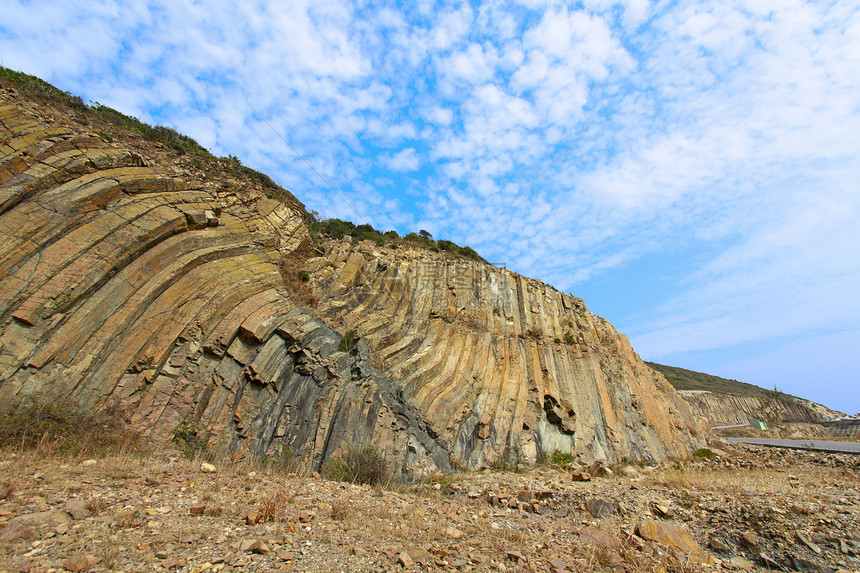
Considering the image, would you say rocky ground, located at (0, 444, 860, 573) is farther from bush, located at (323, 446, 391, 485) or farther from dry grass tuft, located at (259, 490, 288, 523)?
bush, located at (323, 446, 391, 485)

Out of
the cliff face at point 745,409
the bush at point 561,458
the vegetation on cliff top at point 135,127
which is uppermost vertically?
the cliff face at point 745,409

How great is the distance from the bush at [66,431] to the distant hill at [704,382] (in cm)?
8741

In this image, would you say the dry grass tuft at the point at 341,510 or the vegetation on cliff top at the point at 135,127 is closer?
the dry grass tuft at the point at 341,510

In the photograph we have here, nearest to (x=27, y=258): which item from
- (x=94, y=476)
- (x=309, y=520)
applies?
(x=94, y=476)

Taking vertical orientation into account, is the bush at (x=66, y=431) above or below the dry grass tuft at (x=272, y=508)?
above

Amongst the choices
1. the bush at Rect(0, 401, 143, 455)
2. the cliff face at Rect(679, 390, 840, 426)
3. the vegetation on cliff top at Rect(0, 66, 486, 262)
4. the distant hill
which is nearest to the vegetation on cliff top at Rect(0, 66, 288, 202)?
the vegetation on cliff top at Rect(0, 66, 486, 262)

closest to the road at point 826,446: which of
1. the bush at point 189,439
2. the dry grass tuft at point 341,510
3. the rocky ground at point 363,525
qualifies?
the rocky ground at point 363,525

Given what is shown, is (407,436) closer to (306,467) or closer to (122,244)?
(306,467)

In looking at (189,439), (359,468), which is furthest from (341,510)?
(189,439)

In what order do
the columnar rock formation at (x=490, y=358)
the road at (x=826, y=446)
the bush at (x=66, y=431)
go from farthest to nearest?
the road at (x=826, y=446)
the columnar rock formation at (x=490, y=358)
the bush at (x=66, y=431)

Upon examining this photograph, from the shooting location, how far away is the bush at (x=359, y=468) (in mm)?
10930

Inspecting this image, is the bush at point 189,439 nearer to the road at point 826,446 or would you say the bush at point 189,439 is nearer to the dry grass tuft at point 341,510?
the dry grass tuft at point 341,510

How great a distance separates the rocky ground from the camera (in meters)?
4.82

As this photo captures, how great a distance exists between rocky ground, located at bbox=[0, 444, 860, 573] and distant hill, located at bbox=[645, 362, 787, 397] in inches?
3188
